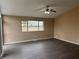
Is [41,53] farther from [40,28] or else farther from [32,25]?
[40,28]

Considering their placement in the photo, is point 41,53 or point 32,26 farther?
point 32,26

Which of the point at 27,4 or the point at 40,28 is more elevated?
the point at 27,4

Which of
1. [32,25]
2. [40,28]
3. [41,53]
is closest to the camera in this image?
[41,53]

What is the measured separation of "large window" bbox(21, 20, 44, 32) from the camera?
6699mm

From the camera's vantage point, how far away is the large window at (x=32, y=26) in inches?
264

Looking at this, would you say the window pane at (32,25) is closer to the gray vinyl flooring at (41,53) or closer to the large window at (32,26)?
the large window at (32,26)

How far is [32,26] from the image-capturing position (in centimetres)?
708

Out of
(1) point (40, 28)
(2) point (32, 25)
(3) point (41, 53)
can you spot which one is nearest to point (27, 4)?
(3) point (41, 53)

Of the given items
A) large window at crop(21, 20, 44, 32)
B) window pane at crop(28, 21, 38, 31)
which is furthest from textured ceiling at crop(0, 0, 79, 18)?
window pane at crop(28, 21, 38, 31)

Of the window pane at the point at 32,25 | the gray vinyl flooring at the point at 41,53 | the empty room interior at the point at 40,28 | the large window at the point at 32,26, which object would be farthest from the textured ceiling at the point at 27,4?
the gray vinyl flooring at the point at 41,53

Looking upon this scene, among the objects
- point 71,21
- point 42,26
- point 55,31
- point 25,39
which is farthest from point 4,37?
point 71,21

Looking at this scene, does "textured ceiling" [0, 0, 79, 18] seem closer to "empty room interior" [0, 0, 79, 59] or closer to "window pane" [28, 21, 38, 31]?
"empty room interior" [0, 0, 79, 59]

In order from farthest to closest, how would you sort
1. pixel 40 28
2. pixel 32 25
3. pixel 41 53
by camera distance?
pixel 40 28 → pixel 32 25 → pixel 41 53

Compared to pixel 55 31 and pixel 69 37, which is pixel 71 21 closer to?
pixel 69 37
